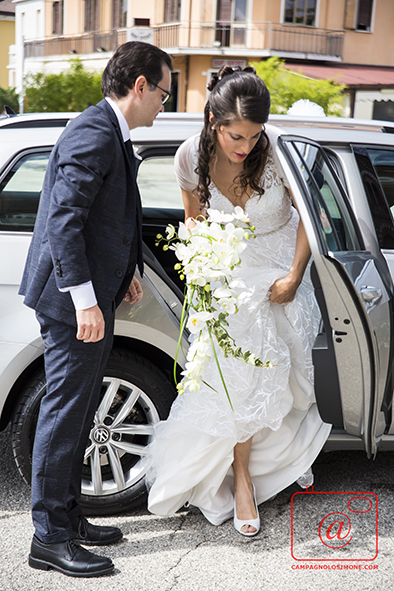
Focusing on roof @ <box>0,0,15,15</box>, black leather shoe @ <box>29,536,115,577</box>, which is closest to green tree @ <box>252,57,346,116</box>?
black leather shoe @ <box>29,536,115,577</box>

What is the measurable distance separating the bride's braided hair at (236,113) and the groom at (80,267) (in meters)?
0.26

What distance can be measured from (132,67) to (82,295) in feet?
2.69

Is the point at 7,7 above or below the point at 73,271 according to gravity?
above

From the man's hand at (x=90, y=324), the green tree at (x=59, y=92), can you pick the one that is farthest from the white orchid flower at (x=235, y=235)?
the green tree at (x=59, y=92)

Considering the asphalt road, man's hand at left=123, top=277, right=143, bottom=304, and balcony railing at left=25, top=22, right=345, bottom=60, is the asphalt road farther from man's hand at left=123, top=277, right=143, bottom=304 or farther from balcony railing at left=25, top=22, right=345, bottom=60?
balcony railing at left=25, top=22, right=345, bottom=60

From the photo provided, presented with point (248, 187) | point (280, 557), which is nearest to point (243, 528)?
point (280, 557)

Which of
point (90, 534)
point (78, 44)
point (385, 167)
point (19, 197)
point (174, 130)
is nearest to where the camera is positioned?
point (90, 534)

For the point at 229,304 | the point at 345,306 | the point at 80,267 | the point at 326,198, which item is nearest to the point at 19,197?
the point at 80,267

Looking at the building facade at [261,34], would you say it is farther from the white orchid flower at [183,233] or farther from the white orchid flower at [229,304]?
the white orchid flower at [229,304]

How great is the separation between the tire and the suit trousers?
252 millimetres

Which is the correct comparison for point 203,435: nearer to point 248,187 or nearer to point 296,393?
point 296,393

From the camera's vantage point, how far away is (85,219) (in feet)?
6.91

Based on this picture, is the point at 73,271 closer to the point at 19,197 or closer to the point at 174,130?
the point at 19,197

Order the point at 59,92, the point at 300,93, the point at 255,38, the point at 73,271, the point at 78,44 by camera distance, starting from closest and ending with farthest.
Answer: the point at 73,271, the point at 300,93, the point at 59,92, the point at 255,38, the point at 78,44
